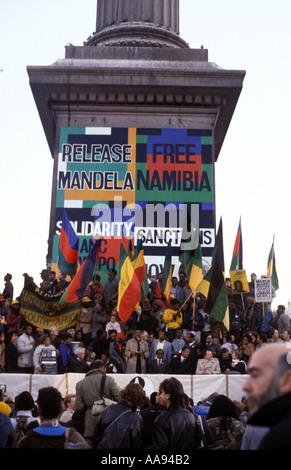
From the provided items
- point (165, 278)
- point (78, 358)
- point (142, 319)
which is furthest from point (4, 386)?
point (165, 278)

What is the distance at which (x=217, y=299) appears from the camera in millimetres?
16203

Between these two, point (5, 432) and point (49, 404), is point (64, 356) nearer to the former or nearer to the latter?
point (5, 432)

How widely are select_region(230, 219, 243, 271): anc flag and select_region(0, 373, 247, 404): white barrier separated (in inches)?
270

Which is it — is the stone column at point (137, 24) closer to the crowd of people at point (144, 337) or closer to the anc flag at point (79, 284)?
the crowd of people at point (144, 337)

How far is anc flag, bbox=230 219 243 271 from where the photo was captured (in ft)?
64.4

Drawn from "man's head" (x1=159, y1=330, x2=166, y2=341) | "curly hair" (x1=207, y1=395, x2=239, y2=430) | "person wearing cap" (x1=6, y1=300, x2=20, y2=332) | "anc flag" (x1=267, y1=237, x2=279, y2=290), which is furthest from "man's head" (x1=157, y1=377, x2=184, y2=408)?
"anc flag" (x1=267, y1=237, x2=279, y2=290)

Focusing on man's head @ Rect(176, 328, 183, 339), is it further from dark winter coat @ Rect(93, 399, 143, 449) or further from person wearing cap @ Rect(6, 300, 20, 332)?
dark winter coat @ Rect(93, 399, 143, 449)

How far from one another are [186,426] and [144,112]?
83.8 ft

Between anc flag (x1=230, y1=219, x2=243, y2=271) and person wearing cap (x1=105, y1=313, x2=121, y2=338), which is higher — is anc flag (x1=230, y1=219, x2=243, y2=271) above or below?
above

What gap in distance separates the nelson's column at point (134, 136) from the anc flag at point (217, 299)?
1014cm

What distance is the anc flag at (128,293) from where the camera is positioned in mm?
16094

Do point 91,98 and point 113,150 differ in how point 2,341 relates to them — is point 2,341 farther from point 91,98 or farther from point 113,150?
point 91,98

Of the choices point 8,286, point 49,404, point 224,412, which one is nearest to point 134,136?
point 8,286

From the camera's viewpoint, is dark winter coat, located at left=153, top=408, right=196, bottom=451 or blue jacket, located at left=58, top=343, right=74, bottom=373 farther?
blue jacket, located at left=58, top=343, right=74, bottom=373
